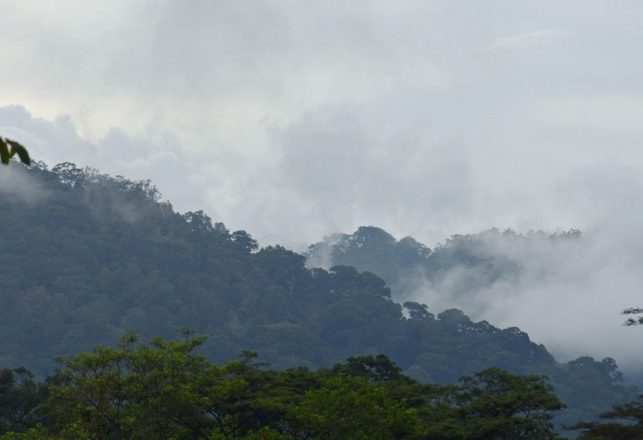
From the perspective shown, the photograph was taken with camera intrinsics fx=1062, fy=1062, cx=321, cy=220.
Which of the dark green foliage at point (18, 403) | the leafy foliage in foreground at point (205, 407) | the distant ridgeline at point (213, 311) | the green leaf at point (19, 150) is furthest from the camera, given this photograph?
the distant ridgeline at point (213, 311)

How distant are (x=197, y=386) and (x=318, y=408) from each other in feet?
17.4

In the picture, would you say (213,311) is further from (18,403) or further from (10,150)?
(10,150)

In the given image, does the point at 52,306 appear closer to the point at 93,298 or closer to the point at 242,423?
the point at 93,298

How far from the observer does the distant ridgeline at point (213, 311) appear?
549 feet

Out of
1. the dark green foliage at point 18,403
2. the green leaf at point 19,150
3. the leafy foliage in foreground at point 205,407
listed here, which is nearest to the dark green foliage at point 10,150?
the green leaf at point 19,150

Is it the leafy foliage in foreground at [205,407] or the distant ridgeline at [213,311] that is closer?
the leafy foliage in foreground at [205,407]

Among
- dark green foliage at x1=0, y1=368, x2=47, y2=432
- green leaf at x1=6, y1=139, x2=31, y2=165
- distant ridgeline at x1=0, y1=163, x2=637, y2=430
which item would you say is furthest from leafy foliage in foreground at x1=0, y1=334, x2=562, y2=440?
distant ridgeline at x1=0, y1=163, x2=637, y2=430

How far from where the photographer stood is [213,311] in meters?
182

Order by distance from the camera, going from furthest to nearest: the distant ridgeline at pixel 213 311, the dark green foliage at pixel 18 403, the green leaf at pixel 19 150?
the distant ridgeline at pixel 213 311 → the dark green foliage at pixel 18 403 → the green leaf at pixel 19 150

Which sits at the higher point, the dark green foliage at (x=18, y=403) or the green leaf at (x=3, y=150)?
the dark green foliage at (x=18, y=403)

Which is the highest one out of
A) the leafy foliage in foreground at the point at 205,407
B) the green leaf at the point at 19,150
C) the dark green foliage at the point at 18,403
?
the dark green foliage at the point at 18,403

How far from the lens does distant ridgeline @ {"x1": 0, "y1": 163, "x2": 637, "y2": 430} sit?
549 feet

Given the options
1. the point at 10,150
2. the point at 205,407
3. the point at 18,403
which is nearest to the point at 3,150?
the point at 10,150

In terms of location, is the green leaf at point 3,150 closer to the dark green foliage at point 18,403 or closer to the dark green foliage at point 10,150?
the dark green foliage at point 10,150
